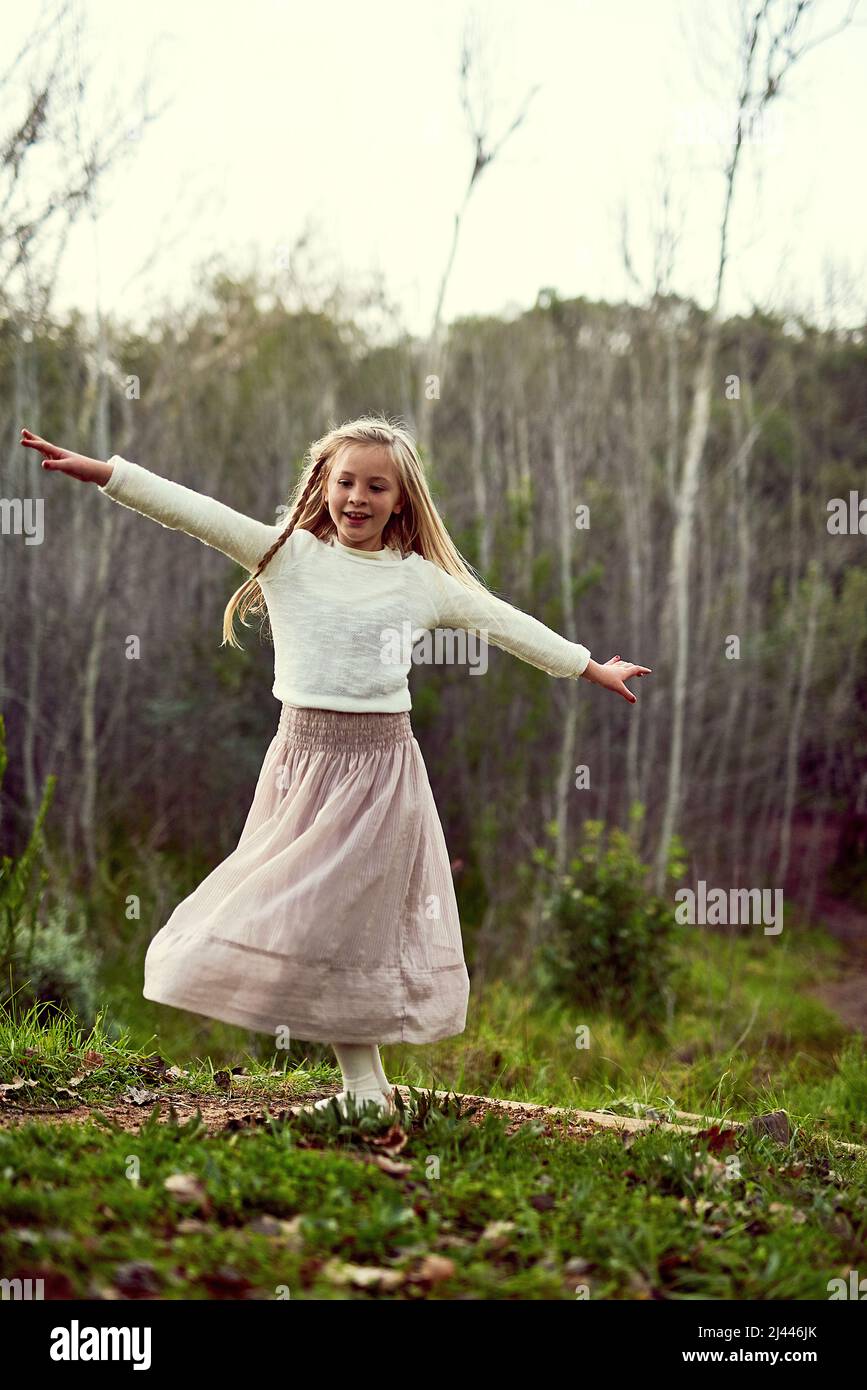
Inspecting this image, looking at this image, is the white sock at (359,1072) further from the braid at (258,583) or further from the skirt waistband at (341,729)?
the braid at (258,583)

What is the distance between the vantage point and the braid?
3.45 metres

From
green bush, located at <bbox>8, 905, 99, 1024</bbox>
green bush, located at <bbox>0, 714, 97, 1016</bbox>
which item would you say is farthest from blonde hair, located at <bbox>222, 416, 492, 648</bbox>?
green bush, located at <bbox>8, 905, 99, 1024</bbox>

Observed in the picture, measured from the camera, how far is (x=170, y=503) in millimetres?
3283

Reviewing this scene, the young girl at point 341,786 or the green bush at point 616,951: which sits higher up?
the young girl at point 341,786

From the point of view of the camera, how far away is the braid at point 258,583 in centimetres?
345

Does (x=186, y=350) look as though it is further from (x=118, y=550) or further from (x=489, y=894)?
(x=489, y=894)

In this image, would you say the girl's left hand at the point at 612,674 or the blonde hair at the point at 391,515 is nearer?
the blonde hair at the point at 391,515

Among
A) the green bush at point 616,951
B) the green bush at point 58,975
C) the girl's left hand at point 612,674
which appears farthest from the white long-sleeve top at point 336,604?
the green bush at point 616,951

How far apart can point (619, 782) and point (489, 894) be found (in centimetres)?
363

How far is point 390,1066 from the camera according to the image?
4.98 metres

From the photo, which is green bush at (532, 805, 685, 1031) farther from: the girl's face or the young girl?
the girl's face

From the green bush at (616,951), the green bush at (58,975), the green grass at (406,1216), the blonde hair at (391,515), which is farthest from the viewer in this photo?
the green bush at (616,951)

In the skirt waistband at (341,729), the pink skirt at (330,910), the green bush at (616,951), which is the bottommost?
the green bush at (616,951)

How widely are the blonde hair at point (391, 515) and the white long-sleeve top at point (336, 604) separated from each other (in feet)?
0.24
